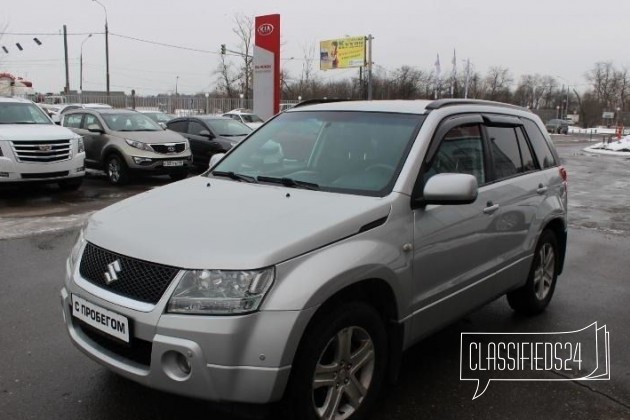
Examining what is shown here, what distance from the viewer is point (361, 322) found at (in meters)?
2.93

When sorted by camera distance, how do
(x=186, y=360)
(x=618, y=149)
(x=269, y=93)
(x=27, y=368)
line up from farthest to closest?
(x=618, y=149) → (x=269, y=93) → (x=27, y=368) → (x=186, y=360)

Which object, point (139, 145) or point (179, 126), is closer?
point (139, 145)

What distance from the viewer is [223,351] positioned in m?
2.48

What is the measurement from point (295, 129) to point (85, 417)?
2293mm

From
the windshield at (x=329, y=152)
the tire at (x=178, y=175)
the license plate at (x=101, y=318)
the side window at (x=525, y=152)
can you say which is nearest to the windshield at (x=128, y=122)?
the tire at (x=178, y=175)

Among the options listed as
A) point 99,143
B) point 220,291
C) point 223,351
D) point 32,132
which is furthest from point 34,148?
point 223,351

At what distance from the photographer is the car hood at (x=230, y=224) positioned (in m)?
2.62

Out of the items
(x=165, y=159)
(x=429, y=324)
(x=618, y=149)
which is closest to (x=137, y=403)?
(x=429, y=324)

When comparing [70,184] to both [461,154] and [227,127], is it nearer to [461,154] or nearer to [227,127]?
[227,127]

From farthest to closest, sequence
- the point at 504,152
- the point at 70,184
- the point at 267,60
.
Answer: the point at 267,60, the point at 70,184, the point at 504,152

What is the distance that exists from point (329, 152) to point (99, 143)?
1053 cm

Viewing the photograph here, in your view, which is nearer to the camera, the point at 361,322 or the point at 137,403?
the point at 361,322

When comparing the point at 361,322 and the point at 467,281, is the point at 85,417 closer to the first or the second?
the point at 361,322

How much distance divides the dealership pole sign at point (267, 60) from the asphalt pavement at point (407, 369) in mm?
8339
